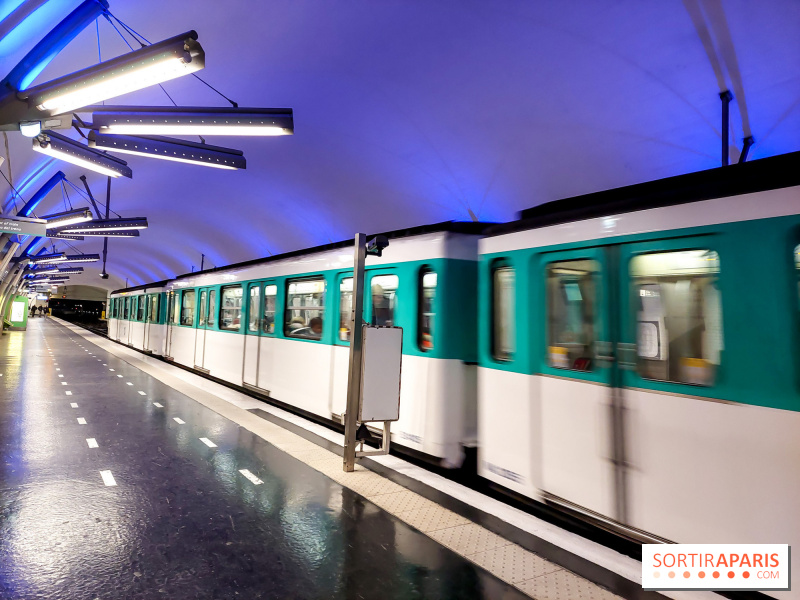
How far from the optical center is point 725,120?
21.4 feet

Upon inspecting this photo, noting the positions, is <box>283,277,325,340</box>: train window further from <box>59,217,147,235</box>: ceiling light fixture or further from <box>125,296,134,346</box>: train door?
<box>125,296,134,346</box>: train door

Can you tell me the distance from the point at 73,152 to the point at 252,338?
415 centimetres

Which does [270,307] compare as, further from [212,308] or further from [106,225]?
[106,225]

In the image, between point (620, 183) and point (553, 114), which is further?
point (620, 183)

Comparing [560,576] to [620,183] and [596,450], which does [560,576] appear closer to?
[596,450]

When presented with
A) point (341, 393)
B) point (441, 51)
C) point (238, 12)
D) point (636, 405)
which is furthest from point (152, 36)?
point (636, 405)

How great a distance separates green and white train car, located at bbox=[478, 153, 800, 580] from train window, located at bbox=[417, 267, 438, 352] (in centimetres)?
102

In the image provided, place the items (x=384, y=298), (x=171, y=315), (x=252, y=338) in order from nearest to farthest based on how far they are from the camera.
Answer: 1. (x=384, y=298)
2. (x=252, y=338)
3. (x=171, y=315)

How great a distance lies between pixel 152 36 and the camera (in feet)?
21.9

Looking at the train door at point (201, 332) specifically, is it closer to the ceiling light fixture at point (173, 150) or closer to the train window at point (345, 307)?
the ceiling light fixture at point (173, 150)

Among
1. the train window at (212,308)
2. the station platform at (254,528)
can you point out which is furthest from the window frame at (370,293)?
the train window at (212,308)

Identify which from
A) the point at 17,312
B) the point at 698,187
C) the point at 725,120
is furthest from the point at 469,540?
the point at 17,312

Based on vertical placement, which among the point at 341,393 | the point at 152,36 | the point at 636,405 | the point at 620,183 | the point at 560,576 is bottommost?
the point at 560,576

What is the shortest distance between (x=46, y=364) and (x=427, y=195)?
38.3 ft
